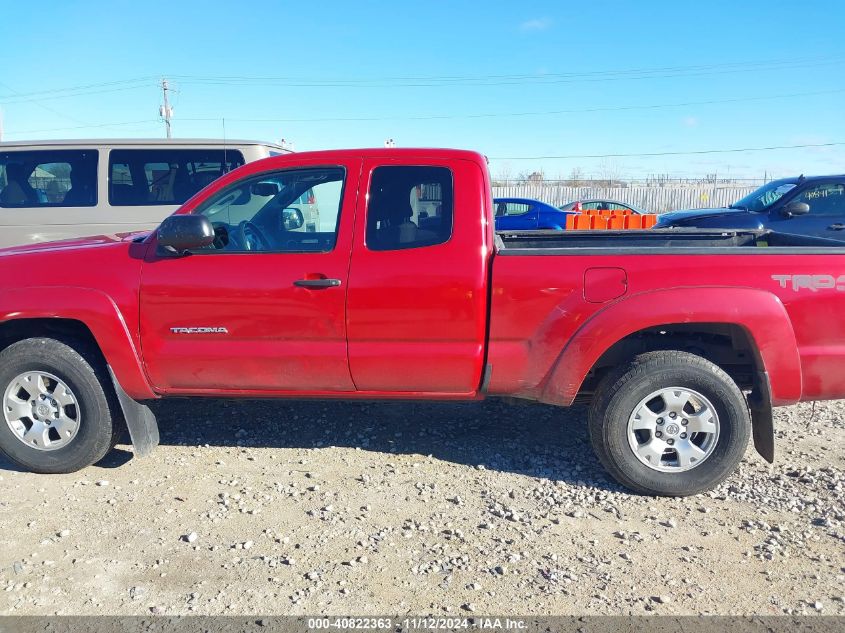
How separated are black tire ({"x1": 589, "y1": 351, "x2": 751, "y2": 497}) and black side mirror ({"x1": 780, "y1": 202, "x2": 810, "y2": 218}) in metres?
7.15

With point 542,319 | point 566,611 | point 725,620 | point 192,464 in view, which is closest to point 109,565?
point 192,464

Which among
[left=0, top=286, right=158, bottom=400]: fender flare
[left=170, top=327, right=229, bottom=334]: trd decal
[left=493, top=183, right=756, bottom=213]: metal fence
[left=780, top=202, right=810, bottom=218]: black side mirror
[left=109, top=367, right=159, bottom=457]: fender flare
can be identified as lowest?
[left=109, top=367, right=159, bottom=457]: fender flare

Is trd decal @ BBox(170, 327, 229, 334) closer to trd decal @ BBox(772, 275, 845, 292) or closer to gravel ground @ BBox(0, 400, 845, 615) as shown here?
gravel ground @ BBox(0, 400, 845, 615)

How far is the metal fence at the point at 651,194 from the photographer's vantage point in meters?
37.2

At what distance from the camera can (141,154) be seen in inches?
286

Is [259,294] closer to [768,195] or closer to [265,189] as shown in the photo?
[265,189]

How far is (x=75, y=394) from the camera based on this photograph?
13.2 ft

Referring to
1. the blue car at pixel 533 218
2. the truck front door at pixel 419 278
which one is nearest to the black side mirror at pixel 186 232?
the truck front door at pixel 419 278

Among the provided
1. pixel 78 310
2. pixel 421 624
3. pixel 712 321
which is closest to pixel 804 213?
pixel 712 321

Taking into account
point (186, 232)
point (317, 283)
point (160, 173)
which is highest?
point (160, 173)

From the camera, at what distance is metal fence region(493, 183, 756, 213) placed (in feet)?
122

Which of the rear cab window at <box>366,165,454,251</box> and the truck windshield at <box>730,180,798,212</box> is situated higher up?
the truck windshield at <box>730,180,798,212</box>

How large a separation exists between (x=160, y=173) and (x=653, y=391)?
5772 millimetres

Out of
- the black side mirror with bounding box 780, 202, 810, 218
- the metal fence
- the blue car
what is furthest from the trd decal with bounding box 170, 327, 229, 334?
the metal fence
